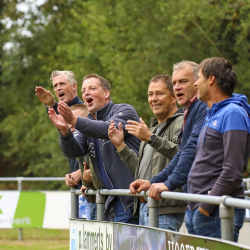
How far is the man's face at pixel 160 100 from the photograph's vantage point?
488 cm

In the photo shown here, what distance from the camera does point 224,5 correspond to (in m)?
18.7

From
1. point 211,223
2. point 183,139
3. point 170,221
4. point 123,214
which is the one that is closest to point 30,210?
point 123,214

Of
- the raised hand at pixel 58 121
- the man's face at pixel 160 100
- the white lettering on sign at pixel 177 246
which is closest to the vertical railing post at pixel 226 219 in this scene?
the white lettering on sign at pixel 177 246

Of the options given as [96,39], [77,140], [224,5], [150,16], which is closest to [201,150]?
[77,140]

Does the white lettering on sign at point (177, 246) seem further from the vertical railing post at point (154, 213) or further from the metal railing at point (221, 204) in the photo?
the vertical railing post at point (154, 213)

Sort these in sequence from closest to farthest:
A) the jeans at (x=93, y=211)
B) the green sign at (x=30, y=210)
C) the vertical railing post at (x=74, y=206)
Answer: the jeans at (x=93, y=211)
the vertical railing post at (x=74, y=206)
the green sign at (x=30, y=210)

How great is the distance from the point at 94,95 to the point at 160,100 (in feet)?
3.27

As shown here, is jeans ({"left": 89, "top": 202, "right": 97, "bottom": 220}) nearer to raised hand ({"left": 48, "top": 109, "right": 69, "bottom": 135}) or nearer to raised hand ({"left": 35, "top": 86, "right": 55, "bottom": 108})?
raised hand ({"left": 48, "top": 109, "right": 69, "bottom": 135})

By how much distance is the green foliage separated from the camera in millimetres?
18922

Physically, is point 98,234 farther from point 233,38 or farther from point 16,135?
point 16,135

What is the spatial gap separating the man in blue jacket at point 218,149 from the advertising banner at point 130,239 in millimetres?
189

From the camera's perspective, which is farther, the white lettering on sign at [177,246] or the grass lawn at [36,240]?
the grass lawn at [36,240]

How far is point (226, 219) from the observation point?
290 centimetres

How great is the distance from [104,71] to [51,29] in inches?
335
